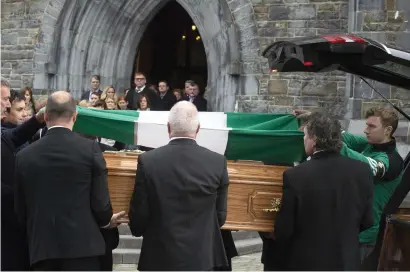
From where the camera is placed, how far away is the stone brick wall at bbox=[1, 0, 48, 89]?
14.5 metres

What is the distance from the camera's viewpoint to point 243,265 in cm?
830

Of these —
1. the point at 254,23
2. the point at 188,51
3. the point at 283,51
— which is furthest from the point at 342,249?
the point at 188,51

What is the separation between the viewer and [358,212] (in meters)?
4.36

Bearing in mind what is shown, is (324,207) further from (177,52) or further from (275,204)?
(177,52)

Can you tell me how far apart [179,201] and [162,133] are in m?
1.35

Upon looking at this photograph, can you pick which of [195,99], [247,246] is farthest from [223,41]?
[247,246]

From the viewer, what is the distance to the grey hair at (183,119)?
13.9 feet

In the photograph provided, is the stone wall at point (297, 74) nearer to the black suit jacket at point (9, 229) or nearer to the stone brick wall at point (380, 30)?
the stone brick wall at point (380, 30)

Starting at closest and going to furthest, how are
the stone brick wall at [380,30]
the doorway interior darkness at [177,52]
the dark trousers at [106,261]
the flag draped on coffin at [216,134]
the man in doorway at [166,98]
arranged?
the dark trousers at [106,261] < the flag draped on coffin at [216,134] < the stone brick wall at [380,30] < the man in doorway at [166,98] < the doorway interior darkness at [177,52]

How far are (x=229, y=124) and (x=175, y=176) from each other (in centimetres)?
187

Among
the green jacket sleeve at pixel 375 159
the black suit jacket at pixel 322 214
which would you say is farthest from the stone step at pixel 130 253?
the black suit jacket at pixel 322 214

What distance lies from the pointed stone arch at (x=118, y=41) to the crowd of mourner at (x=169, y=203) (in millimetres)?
8427

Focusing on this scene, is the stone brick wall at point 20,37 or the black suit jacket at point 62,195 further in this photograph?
the stone brick wall at point 20,37

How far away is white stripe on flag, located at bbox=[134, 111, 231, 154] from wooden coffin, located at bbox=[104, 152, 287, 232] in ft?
1.99
